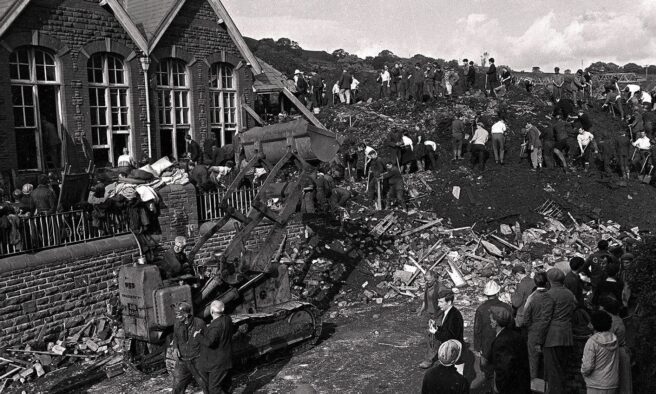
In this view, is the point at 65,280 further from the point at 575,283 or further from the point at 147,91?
the point at 575,283

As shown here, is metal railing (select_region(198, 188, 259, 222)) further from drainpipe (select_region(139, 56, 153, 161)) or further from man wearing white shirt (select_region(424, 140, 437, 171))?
man wearing white shirt (select_region(424, 140, 437, 171))

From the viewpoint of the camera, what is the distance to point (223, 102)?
25.6 m

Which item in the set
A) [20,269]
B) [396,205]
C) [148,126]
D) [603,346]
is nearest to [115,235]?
[20,269]

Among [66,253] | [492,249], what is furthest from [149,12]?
[492,249]

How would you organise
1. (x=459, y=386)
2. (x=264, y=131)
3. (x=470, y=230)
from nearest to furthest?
(x=459, y=386)
(x=264, y=131)
(x=470, y=230)

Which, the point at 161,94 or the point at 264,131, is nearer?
the point at 264,131

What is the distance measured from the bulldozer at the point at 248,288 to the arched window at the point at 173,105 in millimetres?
10826

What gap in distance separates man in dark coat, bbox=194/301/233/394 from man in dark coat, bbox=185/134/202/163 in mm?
14878

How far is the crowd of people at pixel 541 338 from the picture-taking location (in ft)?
22.9

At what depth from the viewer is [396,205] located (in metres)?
21.9

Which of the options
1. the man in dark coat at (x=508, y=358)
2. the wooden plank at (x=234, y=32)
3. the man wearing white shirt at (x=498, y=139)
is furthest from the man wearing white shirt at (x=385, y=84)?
the man in dark coat at (x=508, y=358)

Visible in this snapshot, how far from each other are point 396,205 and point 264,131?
392 inches

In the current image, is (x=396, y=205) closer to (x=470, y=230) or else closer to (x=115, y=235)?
(x=470, y=230)

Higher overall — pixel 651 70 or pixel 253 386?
pixel 651 70
